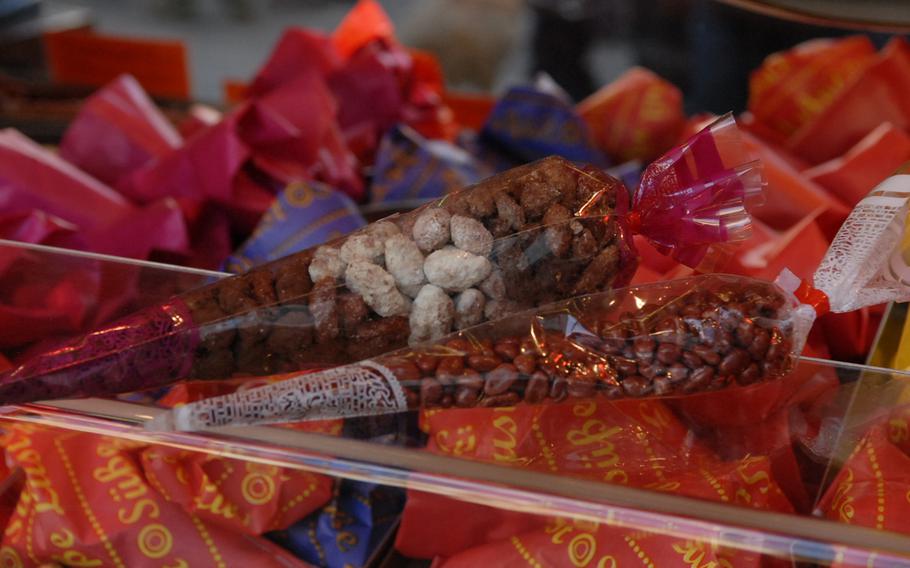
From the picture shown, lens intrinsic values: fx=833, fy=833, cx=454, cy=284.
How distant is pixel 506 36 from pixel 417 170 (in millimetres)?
1285

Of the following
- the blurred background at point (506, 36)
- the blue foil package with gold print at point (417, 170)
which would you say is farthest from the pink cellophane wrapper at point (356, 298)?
the blurred background at point (506, 36)

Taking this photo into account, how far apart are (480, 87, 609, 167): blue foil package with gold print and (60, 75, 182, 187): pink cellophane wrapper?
514 mm

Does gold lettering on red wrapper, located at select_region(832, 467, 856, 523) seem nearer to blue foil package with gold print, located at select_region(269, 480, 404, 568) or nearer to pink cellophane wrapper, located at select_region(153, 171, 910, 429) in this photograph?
pink cellophane wrapper, located at select_region(153, 171, 910, 429)

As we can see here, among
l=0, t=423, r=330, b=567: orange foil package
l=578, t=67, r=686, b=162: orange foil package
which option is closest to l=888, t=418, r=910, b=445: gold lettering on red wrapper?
l=0, t=423, r=330, b=567: orange foil package

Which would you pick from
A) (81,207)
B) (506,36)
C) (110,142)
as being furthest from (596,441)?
(506,36)

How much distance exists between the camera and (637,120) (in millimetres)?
1461

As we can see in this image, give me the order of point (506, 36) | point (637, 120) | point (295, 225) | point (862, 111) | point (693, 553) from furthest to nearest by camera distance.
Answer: point (506, 36) → point (637, 120) → point (862, 111) → point (295, 225) → point (693, 553)

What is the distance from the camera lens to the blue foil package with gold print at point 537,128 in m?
1.34

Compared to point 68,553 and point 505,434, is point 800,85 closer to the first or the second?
point 505,434

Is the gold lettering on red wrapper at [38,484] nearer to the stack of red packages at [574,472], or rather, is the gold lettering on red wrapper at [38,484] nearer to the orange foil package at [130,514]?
the orange foil package at [130,514]

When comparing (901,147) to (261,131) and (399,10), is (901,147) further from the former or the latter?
(399,10)

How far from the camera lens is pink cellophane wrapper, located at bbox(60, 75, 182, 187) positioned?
1.19 meters

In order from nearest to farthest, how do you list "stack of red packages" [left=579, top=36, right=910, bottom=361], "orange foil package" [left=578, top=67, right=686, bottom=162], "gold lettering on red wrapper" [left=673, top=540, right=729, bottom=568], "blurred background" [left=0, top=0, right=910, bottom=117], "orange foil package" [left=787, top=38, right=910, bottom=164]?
"gold lettering on red wrapper" [left=673, top=540, right=729, bottom=568]
"stack of red packages" [left=579, top=36, right=910, bottom=361]
"orange foil package" [left=787, top=38, right=910, bottom=164]
"orange foil package" [left=578, top=67, right=686, bottom=162]
"blurred background" [left=0, top=0, right=910, bottom=117]

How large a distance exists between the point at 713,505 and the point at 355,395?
0.23 meters
